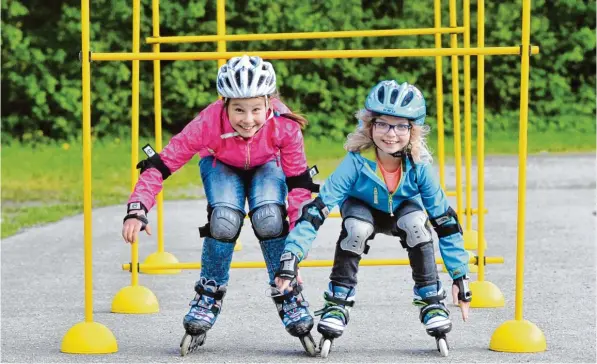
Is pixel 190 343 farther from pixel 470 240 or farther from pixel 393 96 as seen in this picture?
pixel 470 240

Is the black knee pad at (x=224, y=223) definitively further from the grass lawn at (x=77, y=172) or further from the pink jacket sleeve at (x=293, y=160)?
the grass lawn at (x=77, y=172)

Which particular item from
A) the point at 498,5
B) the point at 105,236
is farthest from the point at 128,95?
the point at 105,236

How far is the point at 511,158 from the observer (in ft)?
53.7

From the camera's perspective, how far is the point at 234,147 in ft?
20.1

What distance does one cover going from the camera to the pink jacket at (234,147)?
6.07 meters

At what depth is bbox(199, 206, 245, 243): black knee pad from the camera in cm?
604

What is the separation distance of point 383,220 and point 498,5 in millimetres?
12141

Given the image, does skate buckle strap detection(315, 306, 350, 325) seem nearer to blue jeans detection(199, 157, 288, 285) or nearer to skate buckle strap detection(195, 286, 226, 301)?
blue jeans detection(199, 157, 288, 285)

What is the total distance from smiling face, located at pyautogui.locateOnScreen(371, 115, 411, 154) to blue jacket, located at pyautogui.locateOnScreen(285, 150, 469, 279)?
0.07 metres

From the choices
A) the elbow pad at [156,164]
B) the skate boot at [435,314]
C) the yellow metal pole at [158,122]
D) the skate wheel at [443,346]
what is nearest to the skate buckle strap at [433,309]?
the skate boot at [435,314]

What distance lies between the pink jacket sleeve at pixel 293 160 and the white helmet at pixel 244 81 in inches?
8.7

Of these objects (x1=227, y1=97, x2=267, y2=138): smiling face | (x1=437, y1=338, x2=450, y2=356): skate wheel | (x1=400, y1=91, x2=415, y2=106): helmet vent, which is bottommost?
(x1=437, y1=338, x2=450, y2=356): skate wheel

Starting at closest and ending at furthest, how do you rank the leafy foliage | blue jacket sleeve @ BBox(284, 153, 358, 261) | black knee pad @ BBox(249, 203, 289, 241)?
1. blue jacket sleeve @ BBox(284, 153, 358, 261)
2. black knee pad @ BBox(249, 203, 289, 241)
3. the leafy foliage

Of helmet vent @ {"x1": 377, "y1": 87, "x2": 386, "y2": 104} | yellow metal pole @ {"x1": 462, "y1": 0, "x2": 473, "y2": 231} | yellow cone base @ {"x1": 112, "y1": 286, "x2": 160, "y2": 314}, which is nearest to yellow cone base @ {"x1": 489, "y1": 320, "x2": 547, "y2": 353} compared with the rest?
helmet vent @ {"x1": 377, "y1": 87, "x2": 386, "y2": 104}
